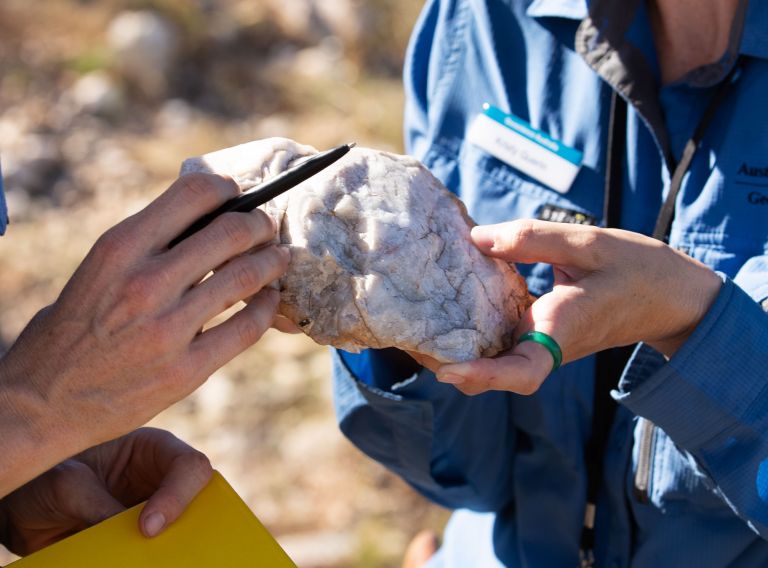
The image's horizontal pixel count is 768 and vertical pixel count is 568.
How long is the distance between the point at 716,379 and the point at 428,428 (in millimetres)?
559

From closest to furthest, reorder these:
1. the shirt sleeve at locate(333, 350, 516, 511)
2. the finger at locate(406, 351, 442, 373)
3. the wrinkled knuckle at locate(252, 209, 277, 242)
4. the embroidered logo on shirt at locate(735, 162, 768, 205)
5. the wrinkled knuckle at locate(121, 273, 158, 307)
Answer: the wrinkled knuckle at locate(121, 273, 158, 307)
the wrinkled knuckle at locate(252, 209, 277, 242)
the finger at locate(406, 351, 442, 373)
the embroidered logo on shirt at locate(735, 162, 768, 205)
the shirt sleeve at locate(333, 350, 516, 511)

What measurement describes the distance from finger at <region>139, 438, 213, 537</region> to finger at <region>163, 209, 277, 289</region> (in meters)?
0.37

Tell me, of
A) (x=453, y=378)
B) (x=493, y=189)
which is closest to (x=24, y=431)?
(x=453, y=378)

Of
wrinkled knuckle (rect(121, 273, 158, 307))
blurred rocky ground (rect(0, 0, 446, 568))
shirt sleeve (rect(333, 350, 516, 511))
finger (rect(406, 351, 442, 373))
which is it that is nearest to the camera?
wrinkled knuckle (rect(121, 273, 158, 307))

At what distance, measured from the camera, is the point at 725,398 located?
1.42 meters

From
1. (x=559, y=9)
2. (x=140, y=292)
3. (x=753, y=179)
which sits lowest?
(x=753, y=179)

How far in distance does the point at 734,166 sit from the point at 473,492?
0.86 metres

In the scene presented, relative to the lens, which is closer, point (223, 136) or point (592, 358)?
point (592, 358)

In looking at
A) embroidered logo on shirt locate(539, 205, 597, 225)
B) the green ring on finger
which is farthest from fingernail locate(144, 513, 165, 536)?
embroidered logo on shirt locate(539, 205, 597, 225)

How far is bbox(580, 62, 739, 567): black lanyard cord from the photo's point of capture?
1.60 meters

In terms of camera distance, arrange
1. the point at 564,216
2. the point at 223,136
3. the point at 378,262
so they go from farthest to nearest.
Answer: the point at 223,136
the point at 564,216
the point at 378,262

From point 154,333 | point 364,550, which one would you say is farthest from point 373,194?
point 364,550

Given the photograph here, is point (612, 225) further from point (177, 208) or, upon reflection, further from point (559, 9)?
point (177, 208)

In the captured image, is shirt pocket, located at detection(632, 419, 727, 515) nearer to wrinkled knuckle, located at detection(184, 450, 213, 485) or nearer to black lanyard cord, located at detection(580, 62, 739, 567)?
black lanyard cord, located at detection(580, 62, 739, 567)
